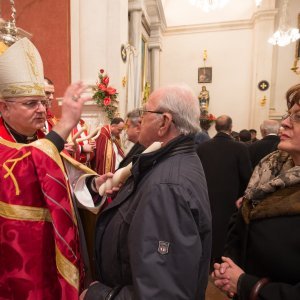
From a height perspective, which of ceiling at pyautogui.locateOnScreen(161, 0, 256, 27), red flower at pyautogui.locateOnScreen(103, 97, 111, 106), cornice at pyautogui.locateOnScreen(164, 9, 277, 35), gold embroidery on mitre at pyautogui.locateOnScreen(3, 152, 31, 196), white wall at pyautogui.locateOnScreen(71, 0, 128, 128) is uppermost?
ceiling at pyautogui.locateOnScreen(161, 0, 256, 27)

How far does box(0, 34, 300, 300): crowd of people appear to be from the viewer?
40.2 inches

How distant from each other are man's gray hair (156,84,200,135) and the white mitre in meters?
0.69

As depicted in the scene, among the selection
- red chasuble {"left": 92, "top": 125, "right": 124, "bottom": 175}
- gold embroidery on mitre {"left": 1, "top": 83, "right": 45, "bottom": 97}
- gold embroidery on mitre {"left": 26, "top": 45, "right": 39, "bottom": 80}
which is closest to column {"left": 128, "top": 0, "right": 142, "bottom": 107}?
red chasuble {"left": 92, "top": 125, "right": 124, "bottom": 175}

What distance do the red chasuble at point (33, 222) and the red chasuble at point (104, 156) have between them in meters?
2.81

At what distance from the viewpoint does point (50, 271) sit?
1324 millimetres

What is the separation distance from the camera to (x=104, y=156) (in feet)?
13.5

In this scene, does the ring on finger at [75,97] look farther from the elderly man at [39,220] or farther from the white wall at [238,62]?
the white wall at [238,62]

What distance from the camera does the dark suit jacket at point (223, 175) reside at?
3.08m

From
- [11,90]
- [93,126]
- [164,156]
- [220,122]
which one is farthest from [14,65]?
[93,126]

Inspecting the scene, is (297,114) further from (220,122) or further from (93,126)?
(93,126)

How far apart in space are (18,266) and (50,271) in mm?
151

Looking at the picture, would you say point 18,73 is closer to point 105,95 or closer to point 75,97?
point 75,97

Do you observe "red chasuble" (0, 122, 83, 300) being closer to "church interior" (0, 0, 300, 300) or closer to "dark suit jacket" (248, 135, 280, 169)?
"dark suit jacket" (248, 135, 280, 169)

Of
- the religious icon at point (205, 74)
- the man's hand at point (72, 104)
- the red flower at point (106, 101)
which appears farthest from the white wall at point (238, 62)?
the man's hand at point (72, 104)
